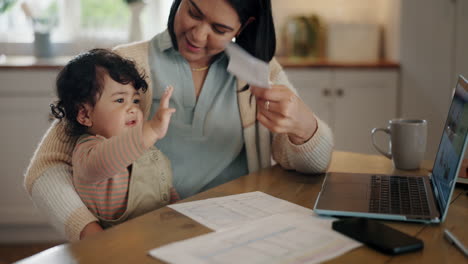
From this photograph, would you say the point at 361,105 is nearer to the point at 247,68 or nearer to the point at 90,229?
the point at 247,68

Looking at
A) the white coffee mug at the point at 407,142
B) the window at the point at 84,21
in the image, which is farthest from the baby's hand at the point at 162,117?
the window at the point at 84,21

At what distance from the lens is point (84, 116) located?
1.04 metres

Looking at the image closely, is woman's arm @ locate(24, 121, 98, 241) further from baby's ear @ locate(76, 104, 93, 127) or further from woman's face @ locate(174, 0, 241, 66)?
woman's face @ locate(174, 0, 241, 66)

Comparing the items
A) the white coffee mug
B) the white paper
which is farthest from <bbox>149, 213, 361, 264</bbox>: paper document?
the white coffee mug

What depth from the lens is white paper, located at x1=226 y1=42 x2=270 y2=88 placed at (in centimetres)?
98

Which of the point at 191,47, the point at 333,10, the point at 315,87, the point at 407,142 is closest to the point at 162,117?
the point at 191,47

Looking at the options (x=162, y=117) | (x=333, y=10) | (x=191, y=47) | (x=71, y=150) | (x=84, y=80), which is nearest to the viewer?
(x=162, y=117)

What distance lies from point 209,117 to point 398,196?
54 cm

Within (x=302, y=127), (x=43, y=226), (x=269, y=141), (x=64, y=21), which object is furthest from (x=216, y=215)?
(x=64, y=21)

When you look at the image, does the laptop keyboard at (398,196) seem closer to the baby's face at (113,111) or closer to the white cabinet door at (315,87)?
the baby's face at (113,111)

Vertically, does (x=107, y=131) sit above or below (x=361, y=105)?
above

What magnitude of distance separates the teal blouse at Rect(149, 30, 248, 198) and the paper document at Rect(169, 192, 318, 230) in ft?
0.92

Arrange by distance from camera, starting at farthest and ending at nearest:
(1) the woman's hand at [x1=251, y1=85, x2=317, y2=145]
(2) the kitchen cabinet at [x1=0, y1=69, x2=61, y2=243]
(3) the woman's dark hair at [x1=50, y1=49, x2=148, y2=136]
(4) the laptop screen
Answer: (2) the kitchen cabinet at [x1=0, y1=69, x2=61, y2=243] < (1) the woman's hand at [x1=251, y1=85, x2=317, y2=145] < (3) the woman's dark hair at [x1=50, y1=49, x2=148, y2=136] < (4) the laptop screen

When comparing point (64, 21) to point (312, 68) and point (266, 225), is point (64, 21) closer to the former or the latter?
point (312, 68)
